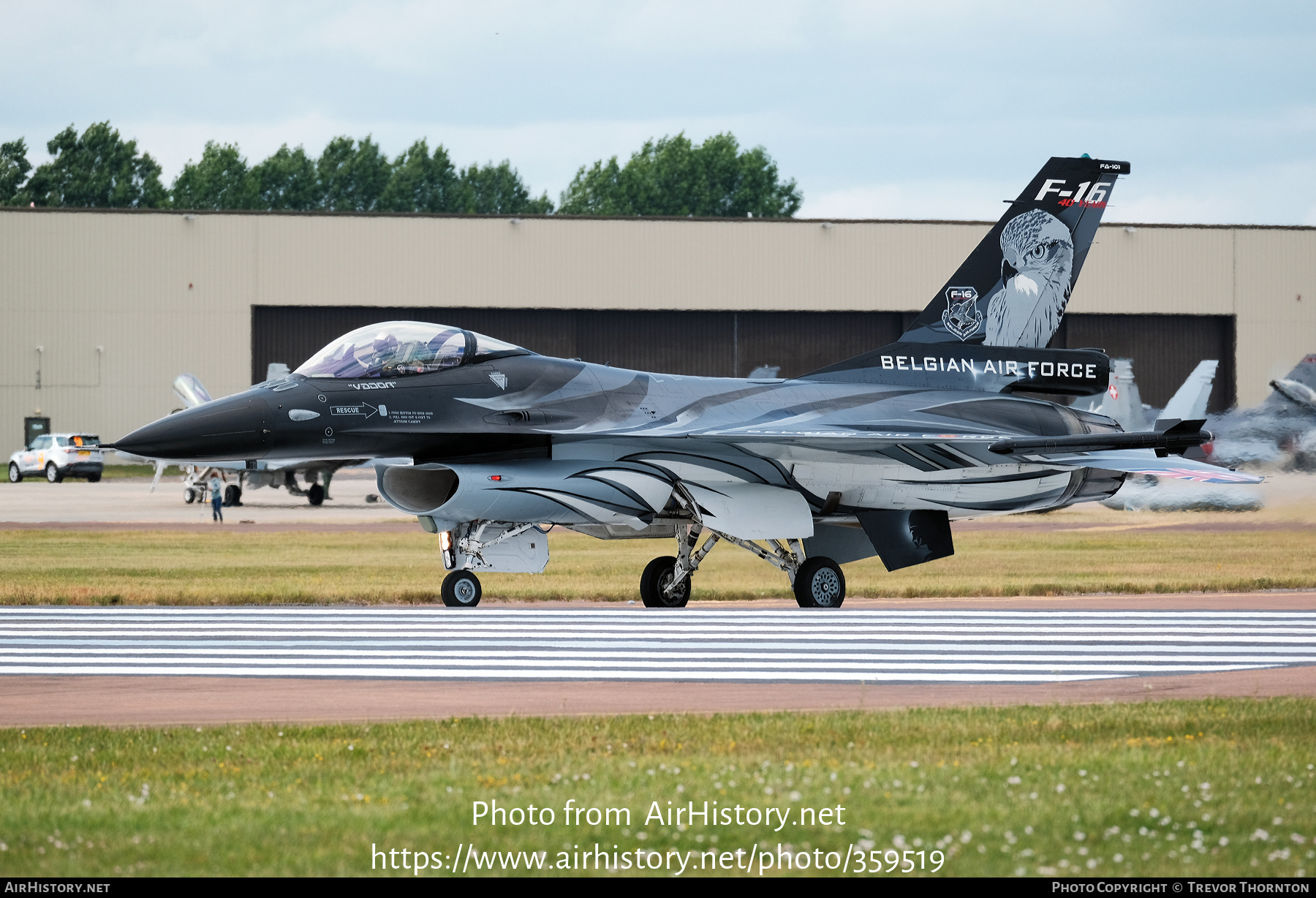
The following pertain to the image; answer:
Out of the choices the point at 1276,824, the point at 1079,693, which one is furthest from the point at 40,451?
the point at 1276,824

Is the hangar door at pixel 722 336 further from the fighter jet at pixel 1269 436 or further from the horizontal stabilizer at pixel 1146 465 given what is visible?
the horizontal stabilizer at pixel 1146 465

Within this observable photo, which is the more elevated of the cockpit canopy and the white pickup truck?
the cockpit canopy

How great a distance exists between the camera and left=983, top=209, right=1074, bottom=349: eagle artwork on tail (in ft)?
65.1

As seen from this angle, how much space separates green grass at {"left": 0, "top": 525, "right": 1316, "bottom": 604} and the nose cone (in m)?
3.17

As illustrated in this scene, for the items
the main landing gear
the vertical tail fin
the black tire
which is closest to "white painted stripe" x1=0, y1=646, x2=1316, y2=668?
the black tire

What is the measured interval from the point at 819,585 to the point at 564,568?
22.7 feet

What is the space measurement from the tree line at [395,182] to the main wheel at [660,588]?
86243 mm

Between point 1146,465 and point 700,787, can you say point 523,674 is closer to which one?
point 700,787

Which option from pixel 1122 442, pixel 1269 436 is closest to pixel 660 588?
pixel 1122 442

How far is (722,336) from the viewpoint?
58.3 metres

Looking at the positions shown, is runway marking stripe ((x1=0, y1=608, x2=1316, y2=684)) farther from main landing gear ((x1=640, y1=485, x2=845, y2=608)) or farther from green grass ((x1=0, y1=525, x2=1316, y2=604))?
green grass ((x1=0, y1=525, x2=1316, y2=604))

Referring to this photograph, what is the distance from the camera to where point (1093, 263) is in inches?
2280

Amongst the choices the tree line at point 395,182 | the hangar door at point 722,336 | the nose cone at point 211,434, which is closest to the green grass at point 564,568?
the nose cone at point 211,434
